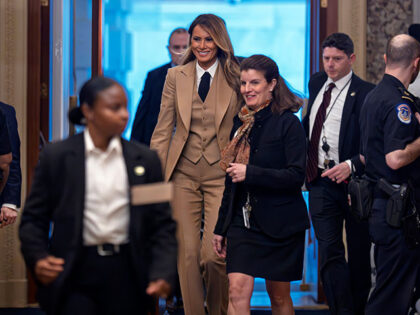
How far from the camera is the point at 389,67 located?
4.64 meters

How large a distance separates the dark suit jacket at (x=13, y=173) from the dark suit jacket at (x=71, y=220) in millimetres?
2245

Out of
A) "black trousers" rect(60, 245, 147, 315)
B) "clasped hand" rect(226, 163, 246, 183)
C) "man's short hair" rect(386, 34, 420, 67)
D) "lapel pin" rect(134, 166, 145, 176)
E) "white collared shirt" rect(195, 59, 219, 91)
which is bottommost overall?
"black trousers" rect(60, 245, 147, 315)

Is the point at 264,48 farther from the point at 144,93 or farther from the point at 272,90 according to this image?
the point at 272,90

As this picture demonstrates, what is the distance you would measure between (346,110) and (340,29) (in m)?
1.39

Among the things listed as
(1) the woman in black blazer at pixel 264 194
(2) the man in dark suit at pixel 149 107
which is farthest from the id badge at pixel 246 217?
(2) the man in dark suit at pixel 149 107

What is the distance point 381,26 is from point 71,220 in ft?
14.9

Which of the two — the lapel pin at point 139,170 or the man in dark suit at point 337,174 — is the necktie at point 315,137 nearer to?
the man in dark suit at point 337,174

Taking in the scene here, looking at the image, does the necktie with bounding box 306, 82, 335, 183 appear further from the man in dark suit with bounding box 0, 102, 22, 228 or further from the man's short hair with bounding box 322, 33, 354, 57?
the man in dark suit with bounding box 0, 102, 22, 228

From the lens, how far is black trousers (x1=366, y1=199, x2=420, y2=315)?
4.47 metres

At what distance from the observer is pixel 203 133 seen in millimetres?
4945

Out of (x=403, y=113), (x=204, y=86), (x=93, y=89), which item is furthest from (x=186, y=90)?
(x=93, y=89)

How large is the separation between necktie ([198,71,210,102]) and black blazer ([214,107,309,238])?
Answer: 29.6 inches

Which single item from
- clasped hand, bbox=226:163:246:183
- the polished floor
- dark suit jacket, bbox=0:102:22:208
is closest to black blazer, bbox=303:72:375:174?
clasped hand, bbox=226:163:246:183

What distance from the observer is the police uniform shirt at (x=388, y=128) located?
14.5 ft
